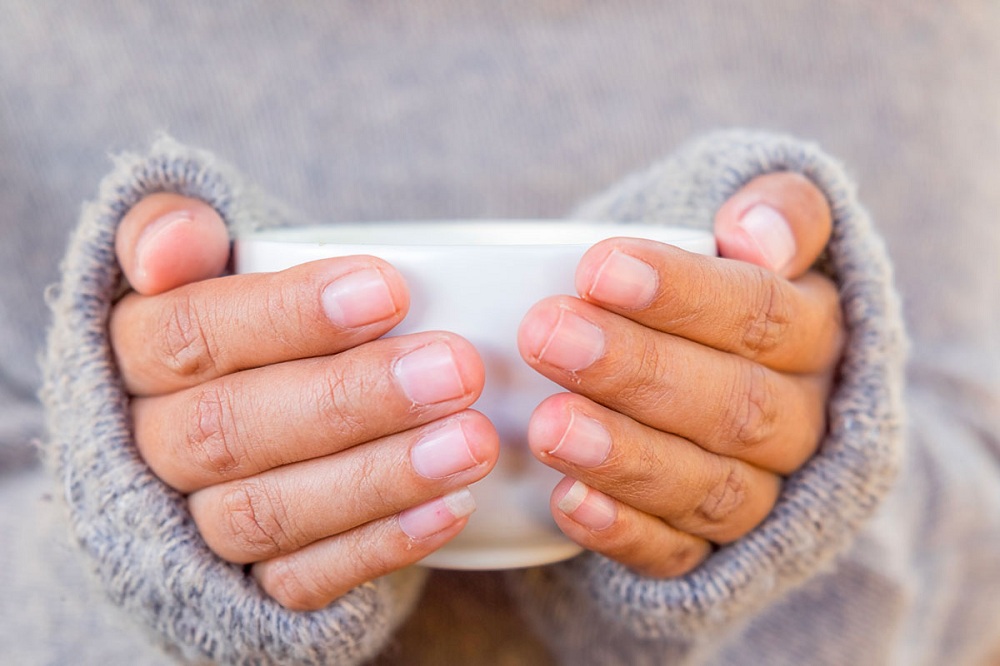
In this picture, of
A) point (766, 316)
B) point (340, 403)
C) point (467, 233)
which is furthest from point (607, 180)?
point (340, 403)

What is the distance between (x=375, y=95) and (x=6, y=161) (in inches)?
14.6

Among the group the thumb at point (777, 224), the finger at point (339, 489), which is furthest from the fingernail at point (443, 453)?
the thumb at point (777, 224)

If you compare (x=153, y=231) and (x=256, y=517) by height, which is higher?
(x=153, y=231)

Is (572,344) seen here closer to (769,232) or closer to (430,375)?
(430,375)

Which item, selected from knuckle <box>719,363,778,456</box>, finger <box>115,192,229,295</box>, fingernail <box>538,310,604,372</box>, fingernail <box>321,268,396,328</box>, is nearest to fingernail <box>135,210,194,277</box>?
finger <box>115,192,229,295</box>

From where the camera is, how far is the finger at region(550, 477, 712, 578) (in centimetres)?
39

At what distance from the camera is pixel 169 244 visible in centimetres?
42

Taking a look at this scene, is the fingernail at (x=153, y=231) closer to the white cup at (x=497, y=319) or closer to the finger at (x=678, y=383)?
the white cup at (x=497, y=319)

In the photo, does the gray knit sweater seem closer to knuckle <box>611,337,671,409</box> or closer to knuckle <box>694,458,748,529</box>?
knuckle <box>694,458,748,529</box>

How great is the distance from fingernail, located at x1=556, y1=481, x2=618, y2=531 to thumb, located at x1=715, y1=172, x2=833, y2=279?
0.56ft

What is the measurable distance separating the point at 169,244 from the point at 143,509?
0.15m

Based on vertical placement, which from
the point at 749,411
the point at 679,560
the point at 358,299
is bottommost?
the point at 679,560

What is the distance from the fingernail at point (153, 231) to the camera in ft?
1.37

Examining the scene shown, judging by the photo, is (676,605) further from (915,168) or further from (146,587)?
(915,168)
